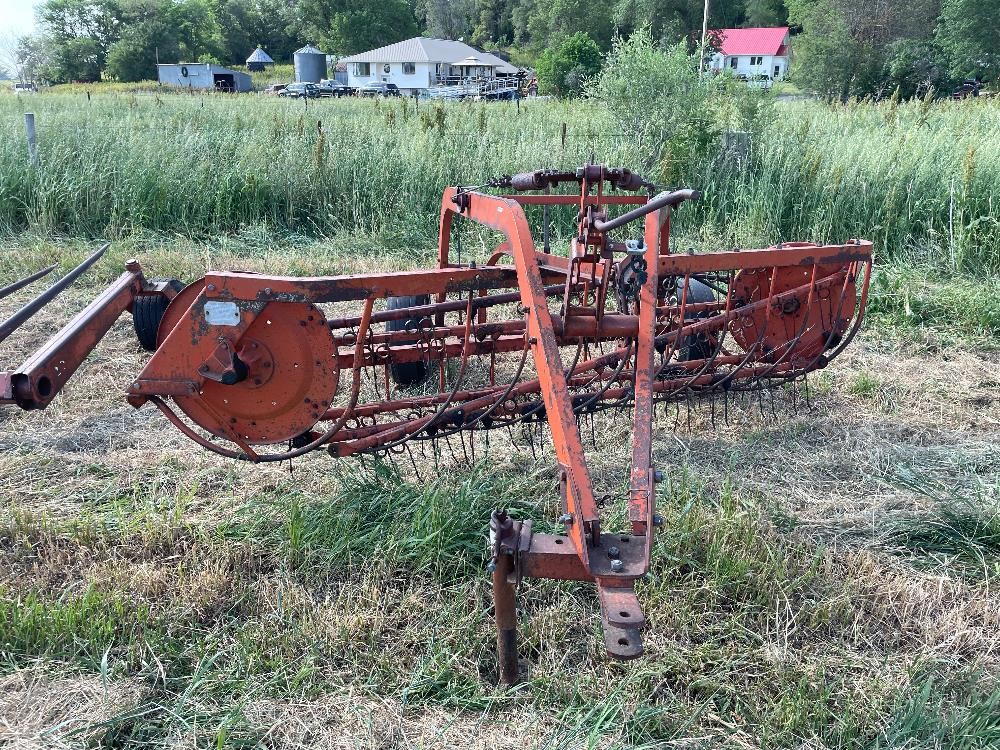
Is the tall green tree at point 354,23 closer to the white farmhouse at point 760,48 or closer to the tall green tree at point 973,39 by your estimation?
the white farmhouse at point 760,48

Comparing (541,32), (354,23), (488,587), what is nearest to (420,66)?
(541,32)

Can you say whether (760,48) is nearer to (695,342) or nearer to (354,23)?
(354,23)

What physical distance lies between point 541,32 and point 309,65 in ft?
57.4

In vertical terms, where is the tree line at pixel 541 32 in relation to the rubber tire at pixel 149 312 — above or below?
above

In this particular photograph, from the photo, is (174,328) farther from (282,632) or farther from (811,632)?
(811,632)

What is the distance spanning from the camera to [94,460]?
3465mm

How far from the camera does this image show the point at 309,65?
185ft

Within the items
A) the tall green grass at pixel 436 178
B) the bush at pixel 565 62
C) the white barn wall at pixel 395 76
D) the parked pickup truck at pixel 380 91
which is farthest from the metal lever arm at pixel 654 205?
the white barn wall at pixel 395 76

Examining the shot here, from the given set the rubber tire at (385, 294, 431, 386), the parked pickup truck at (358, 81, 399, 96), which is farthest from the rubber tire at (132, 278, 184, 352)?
the parked pickup truck at (358, 81, 399, 96)

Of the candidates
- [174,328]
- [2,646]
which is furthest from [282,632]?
[174,328]

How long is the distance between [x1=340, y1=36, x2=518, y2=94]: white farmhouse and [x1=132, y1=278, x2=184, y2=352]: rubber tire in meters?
53.3

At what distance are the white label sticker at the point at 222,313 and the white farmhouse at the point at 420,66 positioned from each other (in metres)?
53.8

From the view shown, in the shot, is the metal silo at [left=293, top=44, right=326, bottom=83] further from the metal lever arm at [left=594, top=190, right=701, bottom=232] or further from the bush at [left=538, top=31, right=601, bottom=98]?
the metal lever arm at [left=594, top=190, right=701, bottom=232]

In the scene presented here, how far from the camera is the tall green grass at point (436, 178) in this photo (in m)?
6.83
